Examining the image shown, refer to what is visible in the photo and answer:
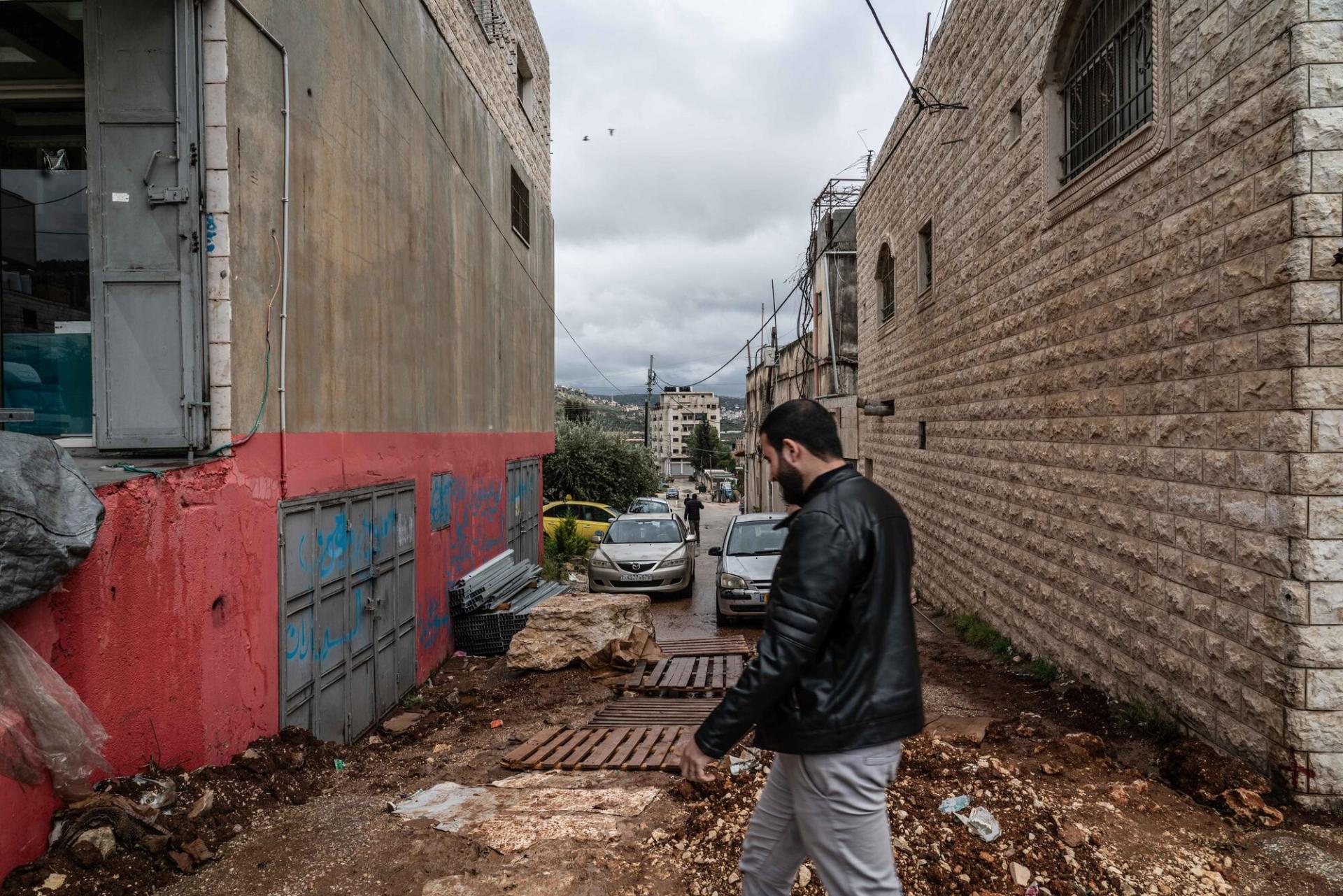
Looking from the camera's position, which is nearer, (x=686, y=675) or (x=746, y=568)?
(x=686, y=675)

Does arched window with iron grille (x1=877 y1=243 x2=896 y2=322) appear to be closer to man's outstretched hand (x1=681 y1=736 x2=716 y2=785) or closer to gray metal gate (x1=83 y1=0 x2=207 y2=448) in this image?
gray metal gate (x1=83 y1=0 x2=207 y2=448)

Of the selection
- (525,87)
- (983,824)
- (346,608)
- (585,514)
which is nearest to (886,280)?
(525,87)

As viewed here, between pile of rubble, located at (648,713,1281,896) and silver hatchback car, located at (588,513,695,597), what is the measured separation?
998 cm

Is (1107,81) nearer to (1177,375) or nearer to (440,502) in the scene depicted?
(1177,375)

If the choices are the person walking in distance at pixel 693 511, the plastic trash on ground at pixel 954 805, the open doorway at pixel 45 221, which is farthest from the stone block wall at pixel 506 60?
the person walking in distance at pixel 693 511

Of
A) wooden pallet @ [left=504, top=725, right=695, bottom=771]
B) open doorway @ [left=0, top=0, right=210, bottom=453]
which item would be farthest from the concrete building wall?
open doorway @ [left=0, top=0, right=210, bottom=453]

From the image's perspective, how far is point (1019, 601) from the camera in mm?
8156

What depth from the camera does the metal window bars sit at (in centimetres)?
598

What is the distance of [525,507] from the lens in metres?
14.7

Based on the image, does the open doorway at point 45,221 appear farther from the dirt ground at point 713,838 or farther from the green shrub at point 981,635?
the green shrub at point 981,635

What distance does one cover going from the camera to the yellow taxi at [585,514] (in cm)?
2148

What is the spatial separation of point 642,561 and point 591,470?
15.8 metres

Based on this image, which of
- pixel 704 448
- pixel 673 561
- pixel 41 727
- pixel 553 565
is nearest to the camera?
pixel 41 727

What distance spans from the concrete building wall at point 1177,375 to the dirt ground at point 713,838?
1.69 feet
